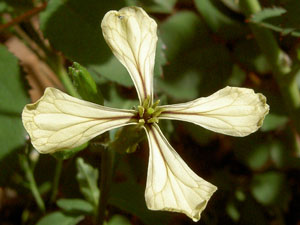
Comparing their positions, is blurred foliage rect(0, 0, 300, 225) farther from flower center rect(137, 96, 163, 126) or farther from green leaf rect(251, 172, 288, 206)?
flower center rect(137, 96, 163, 126)

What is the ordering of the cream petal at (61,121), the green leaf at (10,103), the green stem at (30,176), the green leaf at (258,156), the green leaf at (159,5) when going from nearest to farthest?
the cream petal at (61,121)
the green leaf at (10,103)
the green stem at (30,176)
the green leaf at (159,5)
the green leaf at (258,156)

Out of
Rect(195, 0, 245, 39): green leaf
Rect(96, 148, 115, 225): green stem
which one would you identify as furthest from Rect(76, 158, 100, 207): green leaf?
Rect(195, 0, 245, 39): green leaf

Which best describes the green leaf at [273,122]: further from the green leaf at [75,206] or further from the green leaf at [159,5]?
the green leaf at [75,206]

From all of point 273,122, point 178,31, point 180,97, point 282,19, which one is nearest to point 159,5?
point 178,31

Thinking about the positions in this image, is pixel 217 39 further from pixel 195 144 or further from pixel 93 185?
pixel 93 185

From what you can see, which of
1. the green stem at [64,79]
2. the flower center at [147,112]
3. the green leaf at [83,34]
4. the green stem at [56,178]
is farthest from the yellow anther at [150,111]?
the green stem at [56,178]

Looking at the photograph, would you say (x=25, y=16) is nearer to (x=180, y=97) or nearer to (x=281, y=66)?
(x=180, y=97)

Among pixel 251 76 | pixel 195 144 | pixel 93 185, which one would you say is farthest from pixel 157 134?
pixel 251 76
